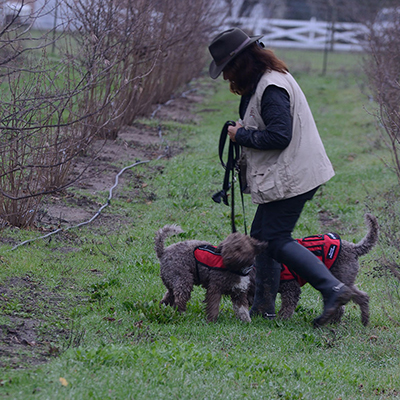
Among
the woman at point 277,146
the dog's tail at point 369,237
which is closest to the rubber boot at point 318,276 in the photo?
the woman at point 277,146

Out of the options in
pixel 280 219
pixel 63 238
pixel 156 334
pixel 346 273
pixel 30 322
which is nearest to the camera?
pixel 30 322

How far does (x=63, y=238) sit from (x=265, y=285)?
256 cm

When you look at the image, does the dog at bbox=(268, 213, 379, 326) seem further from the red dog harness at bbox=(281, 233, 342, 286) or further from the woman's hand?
the woman's hand

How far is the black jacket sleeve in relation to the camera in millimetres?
4469

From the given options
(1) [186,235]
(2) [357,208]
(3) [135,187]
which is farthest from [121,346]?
(2) [357,208]

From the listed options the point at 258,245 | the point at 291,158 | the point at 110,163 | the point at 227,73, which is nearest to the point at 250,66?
the point at 227,73

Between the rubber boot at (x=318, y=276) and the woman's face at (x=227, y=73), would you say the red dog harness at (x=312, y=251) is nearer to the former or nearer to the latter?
the rubber boot at (x=318, y=276)

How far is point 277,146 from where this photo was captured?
4.52 meters

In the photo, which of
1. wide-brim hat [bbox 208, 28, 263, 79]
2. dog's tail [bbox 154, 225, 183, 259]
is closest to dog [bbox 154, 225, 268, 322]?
dog's tail [bbox 154, 225, 183, 259]

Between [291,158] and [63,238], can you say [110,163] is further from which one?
[291,158]

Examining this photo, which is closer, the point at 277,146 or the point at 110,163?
the point at 277,146

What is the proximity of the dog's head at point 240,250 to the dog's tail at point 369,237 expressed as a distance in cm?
101

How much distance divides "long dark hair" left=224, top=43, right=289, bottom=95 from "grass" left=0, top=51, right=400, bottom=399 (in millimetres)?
1937

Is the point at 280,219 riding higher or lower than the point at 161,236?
higher
